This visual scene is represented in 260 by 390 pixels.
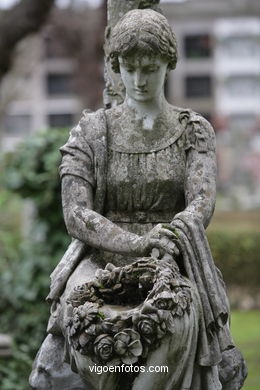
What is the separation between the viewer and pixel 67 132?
11.5 m

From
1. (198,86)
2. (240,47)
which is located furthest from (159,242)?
(198,86)

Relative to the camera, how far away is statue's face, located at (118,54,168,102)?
240 inches

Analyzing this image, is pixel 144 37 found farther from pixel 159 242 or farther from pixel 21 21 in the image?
pixel 21 21

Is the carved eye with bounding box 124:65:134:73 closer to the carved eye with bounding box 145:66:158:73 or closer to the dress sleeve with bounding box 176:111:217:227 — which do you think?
the carved eye with bounding box 145:66:158:73

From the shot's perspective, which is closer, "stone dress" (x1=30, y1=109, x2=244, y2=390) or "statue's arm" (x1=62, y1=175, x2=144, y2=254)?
"statue's arm" (x1=62, y1=175, x2=144, y2=254)

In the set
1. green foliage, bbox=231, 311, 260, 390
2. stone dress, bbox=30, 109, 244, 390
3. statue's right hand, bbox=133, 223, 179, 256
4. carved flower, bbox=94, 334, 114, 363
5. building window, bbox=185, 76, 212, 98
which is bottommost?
green foliage, bbox=231, 311, 260, 390

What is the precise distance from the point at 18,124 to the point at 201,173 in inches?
1970

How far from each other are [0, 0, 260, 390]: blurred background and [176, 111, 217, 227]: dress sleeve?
3068mm

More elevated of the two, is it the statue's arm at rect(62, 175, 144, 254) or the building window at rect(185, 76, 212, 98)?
the building window at rect(185, 76, 212, 98)

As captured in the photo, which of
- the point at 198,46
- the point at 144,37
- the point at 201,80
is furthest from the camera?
the point at 201,80

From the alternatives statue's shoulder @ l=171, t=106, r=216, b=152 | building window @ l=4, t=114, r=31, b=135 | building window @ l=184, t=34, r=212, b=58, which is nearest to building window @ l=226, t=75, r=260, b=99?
building window @ l=184, t=34, r=212, b=58

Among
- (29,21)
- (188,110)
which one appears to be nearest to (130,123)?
(188,110)

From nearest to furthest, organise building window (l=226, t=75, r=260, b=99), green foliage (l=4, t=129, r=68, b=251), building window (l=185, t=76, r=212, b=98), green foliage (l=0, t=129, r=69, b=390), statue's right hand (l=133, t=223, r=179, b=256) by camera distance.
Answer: statue's right hand (l=133, t=223, r=179, b=256)
green foliage (l=0, t=129, r=69, b=390)
green foliage (l=4, t=129, r=68, b=251)
building window (l=185, t=76, r=212, b=98)
building window (l=226, t=75, r=260, b=99)

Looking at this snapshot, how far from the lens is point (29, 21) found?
12.8 m
